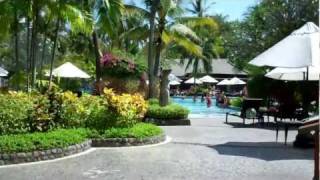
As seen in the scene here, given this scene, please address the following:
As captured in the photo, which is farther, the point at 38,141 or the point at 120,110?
the point at 120,110

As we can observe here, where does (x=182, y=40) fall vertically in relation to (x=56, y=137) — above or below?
above

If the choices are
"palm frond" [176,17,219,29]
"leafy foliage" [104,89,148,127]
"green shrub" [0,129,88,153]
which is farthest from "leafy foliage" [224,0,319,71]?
"green shrub" [0,129,88,153]

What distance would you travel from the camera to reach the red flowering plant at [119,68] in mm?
24703

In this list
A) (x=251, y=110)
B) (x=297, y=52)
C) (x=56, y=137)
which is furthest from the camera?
(x=251, y=110)

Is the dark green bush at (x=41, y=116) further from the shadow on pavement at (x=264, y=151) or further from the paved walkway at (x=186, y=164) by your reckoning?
the shadow on pavement at (x=264, y=151)

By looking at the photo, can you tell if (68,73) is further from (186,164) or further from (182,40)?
(186,164)

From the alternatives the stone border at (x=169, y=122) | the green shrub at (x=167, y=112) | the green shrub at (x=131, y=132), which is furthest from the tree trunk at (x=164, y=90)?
the green shrub at (x=131, y=132)

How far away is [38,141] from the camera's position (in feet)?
37.1

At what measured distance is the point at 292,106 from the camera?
18.8m

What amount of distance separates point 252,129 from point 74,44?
29.6m

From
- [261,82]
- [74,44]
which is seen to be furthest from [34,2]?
[74,44]

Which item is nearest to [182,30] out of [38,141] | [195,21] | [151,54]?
[195,21]

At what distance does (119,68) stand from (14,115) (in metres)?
13.0

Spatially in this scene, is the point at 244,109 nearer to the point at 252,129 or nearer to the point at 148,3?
the point at 252,129
